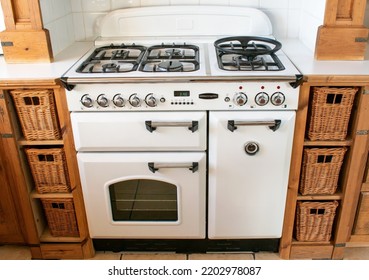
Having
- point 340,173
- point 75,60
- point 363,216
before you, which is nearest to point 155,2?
point 75,60

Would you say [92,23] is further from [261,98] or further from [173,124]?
[261,98]

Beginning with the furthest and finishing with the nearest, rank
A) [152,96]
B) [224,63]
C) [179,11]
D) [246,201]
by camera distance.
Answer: [179,11], [246,201], [224,63], [152,96]

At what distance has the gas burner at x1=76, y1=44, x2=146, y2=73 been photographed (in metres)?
1.63

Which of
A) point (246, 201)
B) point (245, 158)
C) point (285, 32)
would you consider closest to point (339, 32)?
point (285, 32)

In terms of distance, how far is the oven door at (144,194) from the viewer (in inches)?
65.9

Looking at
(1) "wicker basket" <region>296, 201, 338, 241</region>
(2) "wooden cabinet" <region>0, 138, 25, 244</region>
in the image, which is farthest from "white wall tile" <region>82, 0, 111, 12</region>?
(1) "wicker basket" <region>296, 201, 338, 241</region>

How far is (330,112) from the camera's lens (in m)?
1.59

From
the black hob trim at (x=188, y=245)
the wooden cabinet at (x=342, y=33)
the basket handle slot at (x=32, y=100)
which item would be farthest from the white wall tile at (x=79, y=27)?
the wooden cabinet at (x=342, y=33)

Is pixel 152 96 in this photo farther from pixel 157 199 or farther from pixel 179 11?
pixel 179 11

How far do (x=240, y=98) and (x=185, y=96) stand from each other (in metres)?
0.22

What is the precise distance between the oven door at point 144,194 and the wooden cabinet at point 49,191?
0.19 feet

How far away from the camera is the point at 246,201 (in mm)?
1772

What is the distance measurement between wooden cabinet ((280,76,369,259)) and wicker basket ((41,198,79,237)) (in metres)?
1.03

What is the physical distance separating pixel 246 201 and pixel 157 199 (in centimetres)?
42
